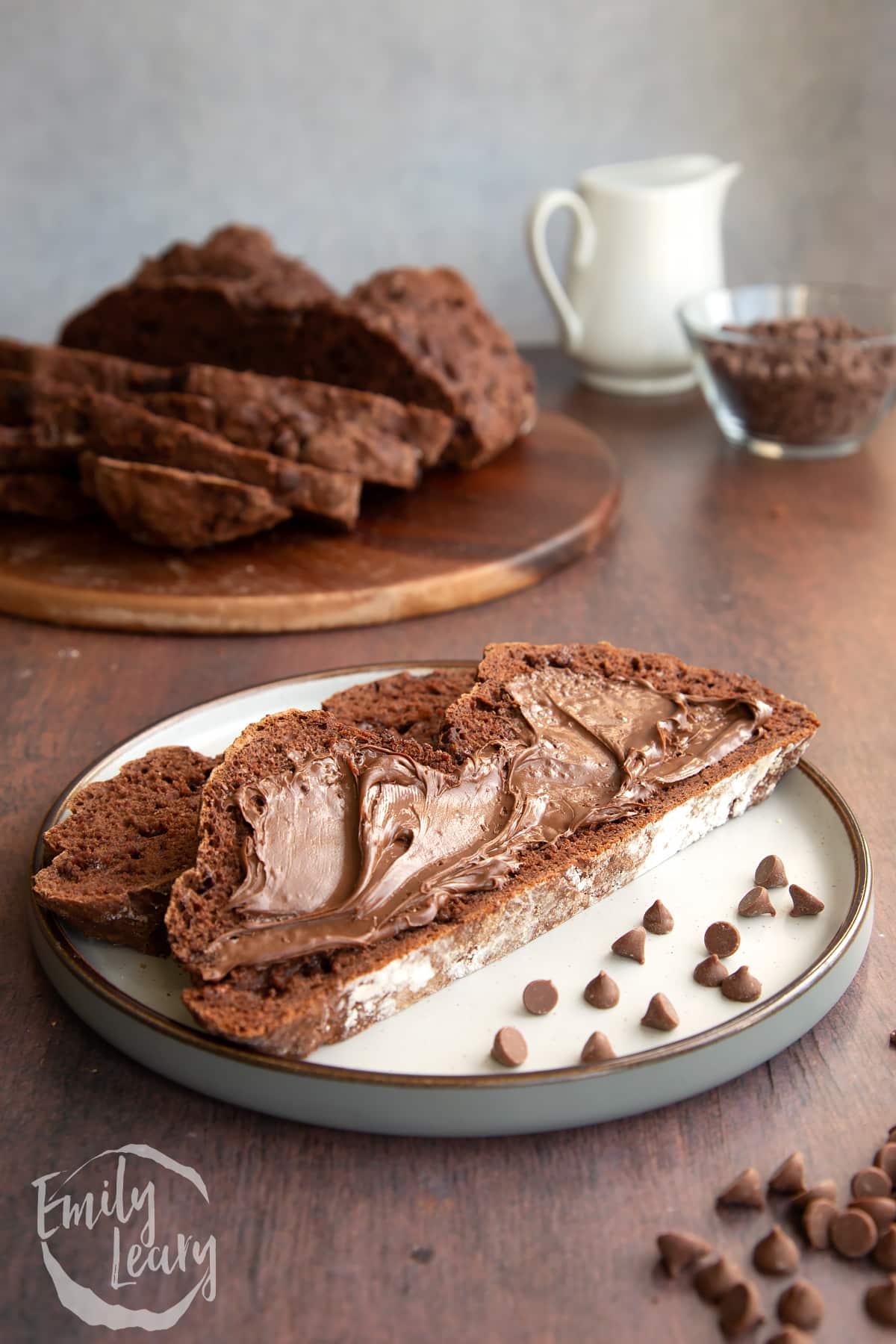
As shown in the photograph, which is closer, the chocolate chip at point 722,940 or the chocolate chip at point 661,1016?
the chocolate chip at point 661,1016

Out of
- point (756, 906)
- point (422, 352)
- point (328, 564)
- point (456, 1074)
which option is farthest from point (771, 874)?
point (422, 352)

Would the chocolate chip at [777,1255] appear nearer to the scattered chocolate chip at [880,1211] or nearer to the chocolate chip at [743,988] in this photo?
the scattered chocolate chip at [880,1211]

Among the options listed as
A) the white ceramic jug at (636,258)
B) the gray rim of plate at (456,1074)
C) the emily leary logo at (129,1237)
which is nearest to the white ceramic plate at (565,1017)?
the gray rim of plate at (456,1074)

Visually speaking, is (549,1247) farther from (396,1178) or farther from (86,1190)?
(86,1190)

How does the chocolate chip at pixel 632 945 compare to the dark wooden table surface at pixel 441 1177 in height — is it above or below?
above

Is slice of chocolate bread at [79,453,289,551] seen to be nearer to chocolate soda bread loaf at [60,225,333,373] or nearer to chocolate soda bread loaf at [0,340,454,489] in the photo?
chocolate soda bread loaf at [0,340,454,489]

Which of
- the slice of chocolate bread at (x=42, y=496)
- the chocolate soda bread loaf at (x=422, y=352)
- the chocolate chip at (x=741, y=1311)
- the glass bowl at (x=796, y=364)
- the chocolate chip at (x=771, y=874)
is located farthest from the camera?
the glass bowl at (x=796, y=364)
